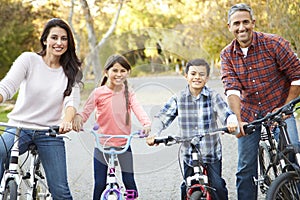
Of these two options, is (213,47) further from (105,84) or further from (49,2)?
(105,84)

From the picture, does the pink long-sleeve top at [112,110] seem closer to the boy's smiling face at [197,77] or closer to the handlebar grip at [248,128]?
the boy's smiling face at [197,77]

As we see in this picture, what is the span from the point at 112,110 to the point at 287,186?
5.02ft

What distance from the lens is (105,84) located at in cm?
478

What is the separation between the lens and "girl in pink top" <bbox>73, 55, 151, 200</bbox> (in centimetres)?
459

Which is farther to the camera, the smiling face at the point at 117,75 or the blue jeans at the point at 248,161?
the smiling face at the point at 117,75

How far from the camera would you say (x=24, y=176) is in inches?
168

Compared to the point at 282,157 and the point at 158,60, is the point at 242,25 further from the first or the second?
the point at 282,157

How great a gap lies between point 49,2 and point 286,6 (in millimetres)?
8538

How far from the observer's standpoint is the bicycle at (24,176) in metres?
3.80

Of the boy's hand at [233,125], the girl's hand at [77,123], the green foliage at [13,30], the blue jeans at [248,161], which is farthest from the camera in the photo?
the green foliage at [13,30]

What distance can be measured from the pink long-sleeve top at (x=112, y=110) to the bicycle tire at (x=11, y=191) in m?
0.93

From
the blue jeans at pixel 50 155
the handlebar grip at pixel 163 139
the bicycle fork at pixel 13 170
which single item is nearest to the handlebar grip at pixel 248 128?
the handlebar grip at pixel 163 139

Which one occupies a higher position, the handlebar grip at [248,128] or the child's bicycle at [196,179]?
the handlebar grip at [248,128]

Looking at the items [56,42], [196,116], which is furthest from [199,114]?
[56,42]
